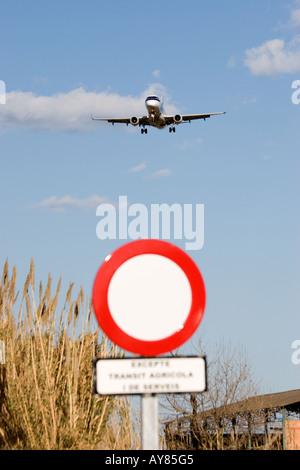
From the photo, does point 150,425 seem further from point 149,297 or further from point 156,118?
point 156,118

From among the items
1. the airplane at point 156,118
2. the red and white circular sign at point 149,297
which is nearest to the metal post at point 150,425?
the red and white circular sign at point 149,297

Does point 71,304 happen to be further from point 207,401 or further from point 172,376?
point 207,401

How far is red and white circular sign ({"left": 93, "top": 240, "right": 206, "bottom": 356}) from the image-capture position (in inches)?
113

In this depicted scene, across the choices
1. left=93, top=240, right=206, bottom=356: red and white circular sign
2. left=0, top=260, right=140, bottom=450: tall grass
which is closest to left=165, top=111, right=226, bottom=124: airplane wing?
left=0, top=260, right=140, bottom=450: tall grass

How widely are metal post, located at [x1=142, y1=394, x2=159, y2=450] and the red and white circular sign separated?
237 millimetres

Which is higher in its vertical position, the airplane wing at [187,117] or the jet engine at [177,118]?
the airplane wing at [187,117]

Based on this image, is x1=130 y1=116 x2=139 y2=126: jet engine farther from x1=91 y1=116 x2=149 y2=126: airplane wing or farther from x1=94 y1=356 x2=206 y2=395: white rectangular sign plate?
x1=94 y1=356 x2=206 y2=395: white rectangular sign plate

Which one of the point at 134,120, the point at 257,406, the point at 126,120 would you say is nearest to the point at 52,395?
the point at 257,406

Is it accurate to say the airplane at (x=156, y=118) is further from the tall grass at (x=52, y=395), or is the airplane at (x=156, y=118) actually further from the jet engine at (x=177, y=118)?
the tall grass at (x=52, y=395)

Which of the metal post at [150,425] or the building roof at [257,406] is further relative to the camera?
the building roof at [257,406]

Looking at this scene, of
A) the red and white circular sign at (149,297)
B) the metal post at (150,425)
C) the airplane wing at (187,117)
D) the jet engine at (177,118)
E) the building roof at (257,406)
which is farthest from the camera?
the airplane wing at (187,117)

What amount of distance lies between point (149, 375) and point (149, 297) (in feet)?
1.01

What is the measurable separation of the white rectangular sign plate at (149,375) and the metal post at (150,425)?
0.06 m

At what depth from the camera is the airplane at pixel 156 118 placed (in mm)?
47003
